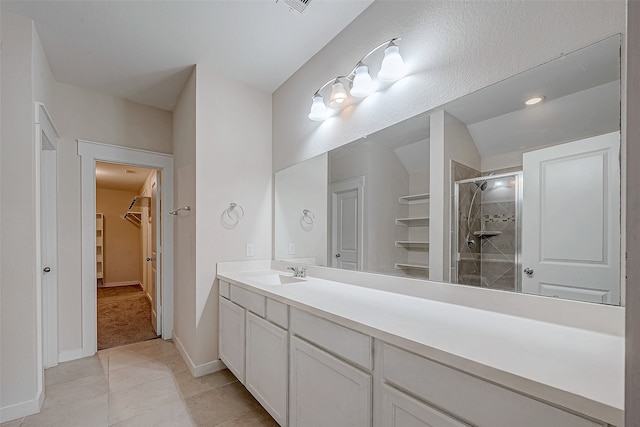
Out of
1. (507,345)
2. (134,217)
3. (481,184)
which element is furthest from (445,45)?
(134,217)

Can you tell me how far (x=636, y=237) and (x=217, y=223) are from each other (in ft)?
8.24

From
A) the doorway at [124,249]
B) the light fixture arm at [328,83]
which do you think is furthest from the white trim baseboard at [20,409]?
the light fixture arm at [328,83]

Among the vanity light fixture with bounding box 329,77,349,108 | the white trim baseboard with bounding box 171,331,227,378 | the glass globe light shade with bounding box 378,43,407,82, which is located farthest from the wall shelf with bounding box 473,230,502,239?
the white trim baseboard with bounding box 171,331,227,378

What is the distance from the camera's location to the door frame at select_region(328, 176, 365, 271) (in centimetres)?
194

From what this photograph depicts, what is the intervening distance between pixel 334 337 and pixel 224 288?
143 centimetres

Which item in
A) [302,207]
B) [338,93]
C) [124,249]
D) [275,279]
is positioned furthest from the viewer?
[124,249]

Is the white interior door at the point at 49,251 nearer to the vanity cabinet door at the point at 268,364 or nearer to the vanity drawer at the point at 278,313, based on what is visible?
the vanity cabinet door at the point at 268,364

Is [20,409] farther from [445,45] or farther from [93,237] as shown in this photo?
[445,45]

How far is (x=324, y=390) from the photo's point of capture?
127 cm

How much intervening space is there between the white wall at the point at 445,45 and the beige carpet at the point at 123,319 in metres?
2.90

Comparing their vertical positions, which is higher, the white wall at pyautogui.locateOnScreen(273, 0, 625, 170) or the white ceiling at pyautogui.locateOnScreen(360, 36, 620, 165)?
the white wall at pyautogui.locateOnScreen(273, 0, 625, 170)

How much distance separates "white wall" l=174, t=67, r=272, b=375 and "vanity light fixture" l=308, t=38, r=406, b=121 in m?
0.81

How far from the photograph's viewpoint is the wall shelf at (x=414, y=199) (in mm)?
1524

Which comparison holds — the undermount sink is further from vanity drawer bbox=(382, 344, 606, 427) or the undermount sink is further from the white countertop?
vanity drawer bbox=(382, 344, 606, 427)
